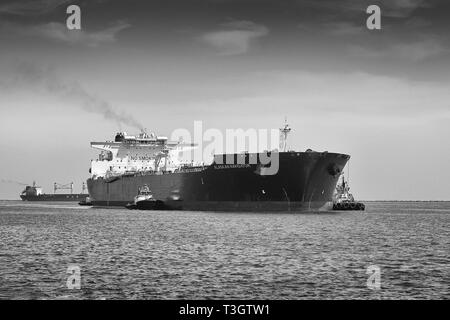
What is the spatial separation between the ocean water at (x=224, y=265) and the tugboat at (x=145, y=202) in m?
37.0

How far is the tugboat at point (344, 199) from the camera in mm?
104938

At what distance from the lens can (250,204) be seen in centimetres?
6544

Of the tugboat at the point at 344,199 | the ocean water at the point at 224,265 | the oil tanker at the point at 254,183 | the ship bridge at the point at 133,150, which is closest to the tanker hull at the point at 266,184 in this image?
the oil tanker at the point at 254,183

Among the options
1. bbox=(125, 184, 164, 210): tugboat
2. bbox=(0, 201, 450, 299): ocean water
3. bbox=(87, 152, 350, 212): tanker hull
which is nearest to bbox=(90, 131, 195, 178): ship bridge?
bbox=(125, 184, 164, 210): tugboat

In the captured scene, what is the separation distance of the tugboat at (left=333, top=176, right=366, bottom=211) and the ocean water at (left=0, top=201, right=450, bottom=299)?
60.3m

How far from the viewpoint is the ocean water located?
2130 cm

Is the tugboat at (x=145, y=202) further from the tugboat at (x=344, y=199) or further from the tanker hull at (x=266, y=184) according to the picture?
the tugboat at (x=344, y=199)

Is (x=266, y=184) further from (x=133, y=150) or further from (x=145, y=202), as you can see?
(x=133, y=150)

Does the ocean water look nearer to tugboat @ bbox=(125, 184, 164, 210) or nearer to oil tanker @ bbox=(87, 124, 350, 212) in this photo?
oil tanker @ bbox=(87, 124, 350, 212)

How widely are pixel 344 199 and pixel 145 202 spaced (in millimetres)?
40316

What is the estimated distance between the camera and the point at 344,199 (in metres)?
108

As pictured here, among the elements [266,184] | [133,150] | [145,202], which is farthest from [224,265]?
[133,150]
